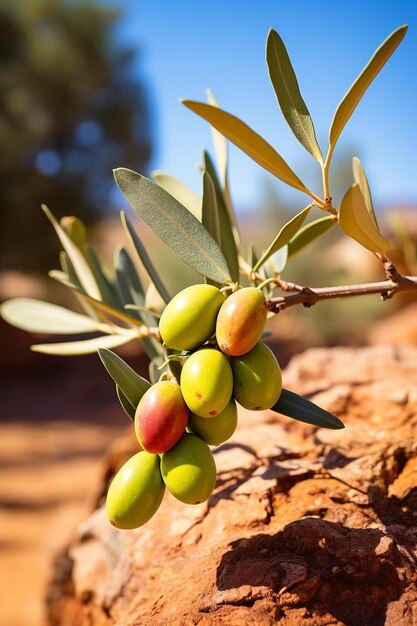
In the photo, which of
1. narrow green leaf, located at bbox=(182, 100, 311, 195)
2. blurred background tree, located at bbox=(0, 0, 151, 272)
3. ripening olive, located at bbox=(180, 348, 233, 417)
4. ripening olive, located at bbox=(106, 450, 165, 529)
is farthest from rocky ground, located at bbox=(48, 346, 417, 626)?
blurred background tree, located at bbox=(0, 0, 151, 272)

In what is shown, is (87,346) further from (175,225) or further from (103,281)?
(175,225)

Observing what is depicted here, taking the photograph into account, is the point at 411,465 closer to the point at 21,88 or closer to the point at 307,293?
the point at 307,293

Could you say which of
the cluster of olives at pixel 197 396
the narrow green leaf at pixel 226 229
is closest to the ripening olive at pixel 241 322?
the cluster of olives at pixel 197 396

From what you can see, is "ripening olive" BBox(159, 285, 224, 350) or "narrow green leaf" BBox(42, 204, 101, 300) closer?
"ripening olive" BBox(159, 285, 224, 350)

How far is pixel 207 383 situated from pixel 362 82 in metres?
0.39

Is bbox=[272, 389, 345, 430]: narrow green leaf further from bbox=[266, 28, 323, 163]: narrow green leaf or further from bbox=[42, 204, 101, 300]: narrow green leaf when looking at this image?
bbox=[42, 204, 101, 300]: narrow green leaf

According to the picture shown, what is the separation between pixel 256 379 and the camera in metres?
0.64

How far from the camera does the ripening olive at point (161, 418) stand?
2.06 feet

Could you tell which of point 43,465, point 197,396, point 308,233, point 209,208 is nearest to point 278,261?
point 308,233

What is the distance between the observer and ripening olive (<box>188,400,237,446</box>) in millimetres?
663

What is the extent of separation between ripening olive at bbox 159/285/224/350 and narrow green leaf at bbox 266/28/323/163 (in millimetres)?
236

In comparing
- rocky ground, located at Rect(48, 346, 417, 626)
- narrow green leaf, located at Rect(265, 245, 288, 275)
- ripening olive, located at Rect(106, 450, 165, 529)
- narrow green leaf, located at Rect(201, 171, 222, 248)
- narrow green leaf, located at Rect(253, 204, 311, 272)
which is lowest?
rocky ground, located at Rect(48, 346, 417, 626)

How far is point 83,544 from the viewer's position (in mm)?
1202

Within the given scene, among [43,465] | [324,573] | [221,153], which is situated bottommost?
[43,465]
